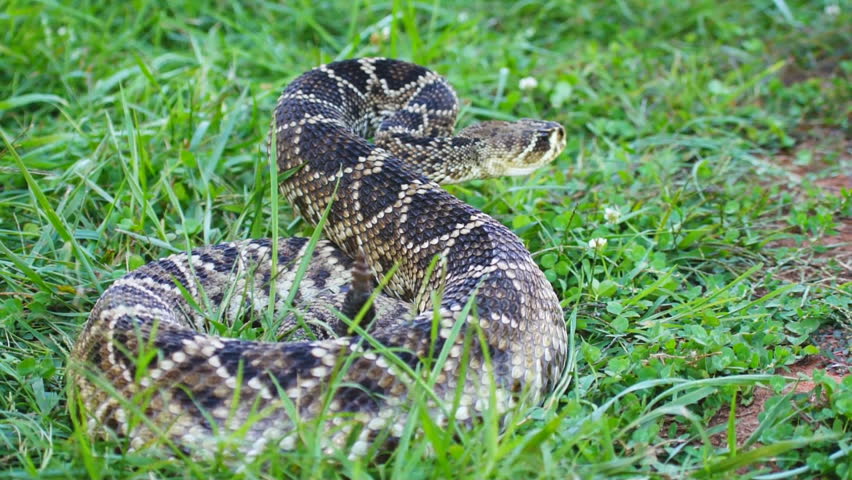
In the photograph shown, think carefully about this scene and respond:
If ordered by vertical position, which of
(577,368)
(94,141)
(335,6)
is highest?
(335,6)

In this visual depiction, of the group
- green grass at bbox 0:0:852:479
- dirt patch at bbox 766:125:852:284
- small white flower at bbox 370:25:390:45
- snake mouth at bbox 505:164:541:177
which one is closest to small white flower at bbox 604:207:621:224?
green grass at bbox 0:0:852:479

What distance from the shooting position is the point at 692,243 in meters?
5.27

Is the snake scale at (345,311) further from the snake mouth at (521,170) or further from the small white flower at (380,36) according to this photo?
the small white flower at (380,36)

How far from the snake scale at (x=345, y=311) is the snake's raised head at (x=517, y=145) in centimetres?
1

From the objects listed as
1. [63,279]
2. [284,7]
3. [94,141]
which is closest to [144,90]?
[94,141]

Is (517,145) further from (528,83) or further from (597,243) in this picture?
(528,83)

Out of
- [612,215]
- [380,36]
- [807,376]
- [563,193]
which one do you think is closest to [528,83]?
[563,193]

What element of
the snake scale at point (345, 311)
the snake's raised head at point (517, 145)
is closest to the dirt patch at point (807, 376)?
the snake scale at point (345, 311)

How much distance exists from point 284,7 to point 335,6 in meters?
0.50

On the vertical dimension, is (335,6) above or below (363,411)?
above

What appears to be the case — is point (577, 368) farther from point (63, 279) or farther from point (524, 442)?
point (63, 279)

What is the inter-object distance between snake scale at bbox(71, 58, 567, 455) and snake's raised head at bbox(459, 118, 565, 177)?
11mm

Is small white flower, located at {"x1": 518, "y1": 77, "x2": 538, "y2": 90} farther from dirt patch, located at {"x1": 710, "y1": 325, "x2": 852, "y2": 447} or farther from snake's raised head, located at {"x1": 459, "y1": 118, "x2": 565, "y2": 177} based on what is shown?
dirt patch, located at {"x1": 710, "y1": 325, "x2": 852, "y2": 447}

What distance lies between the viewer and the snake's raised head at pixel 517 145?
582 cm
